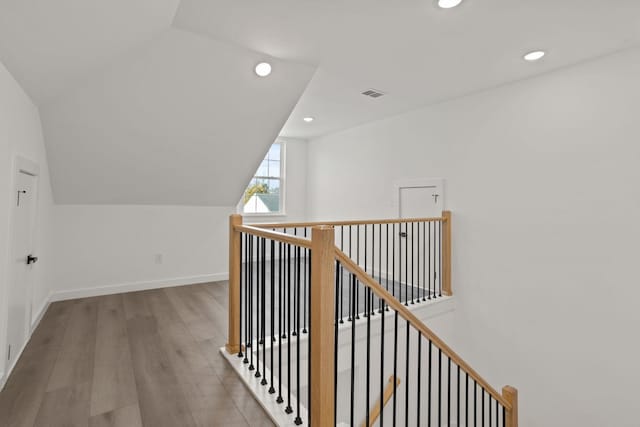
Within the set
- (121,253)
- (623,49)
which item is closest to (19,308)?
(121,253)

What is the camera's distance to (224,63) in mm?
2824

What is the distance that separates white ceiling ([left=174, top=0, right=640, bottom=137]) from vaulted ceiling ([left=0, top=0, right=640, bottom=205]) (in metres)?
0.01

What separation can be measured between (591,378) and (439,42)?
10.8 ft

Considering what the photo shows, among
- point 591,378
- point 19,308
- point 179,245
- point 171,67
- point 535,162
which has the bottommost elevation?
point 591,378

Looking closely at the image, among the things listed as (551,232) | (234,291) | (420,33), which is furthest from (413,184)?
(234,291)

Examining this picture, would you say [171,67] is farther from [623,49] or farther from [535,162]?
[623,49]

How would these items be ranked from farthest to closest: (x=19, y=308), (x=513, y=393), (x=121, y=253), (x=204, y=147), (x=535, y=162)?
1. (x=121, y=253)
2. (x=204, y=147)
3. (x=535, y=162)
4. (x=513, y=393)
5. (x=19, y=308)

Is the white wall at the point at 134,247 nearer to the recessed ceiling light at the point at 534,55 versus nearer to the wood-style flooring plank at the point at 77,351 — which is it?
the wood-style flooring plank at the point at 77,351

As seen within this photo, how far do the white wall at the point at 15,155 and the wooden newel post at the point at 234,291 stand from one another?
1.37 metres

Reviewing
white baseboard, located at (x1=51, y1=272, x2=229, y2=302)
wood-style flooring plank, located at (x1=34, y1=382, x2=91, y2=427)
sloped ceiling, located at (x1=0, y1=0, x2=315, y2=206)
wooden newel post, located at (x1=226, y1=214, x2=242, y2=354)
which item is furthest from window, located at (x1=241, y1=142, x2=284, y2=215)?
wood-style flooring plank, located at (x1=34, y1=382, x2=91, y2=427)

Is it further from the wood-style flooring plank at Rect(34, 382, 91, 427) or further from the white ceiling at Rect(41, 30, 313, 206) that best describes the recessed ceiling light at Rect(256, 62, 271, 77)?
the wood-style flooring plank at Rect(34, 382, 91, 427)

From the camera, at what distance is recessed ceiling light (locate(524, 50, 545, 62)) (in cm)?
274

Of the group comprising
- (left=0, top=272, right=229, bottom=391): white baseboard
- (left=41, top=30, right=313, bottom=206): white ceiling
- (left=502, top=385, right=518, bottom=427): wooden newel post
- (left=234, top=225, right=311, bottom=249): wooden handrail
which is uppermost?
(left=41, top=30, right=313, bottom=206): white ceiling

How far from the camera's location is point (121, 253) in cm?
403
